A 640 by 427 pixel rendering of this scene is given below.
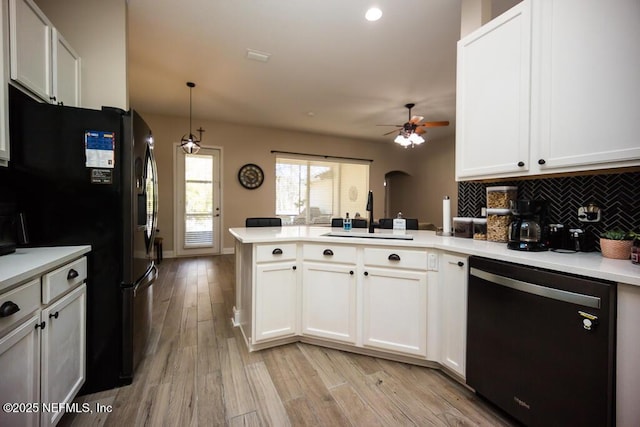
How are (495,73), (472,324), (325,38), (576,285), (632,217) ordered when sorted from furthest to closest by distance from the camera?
1. (325,38)
2. (495,73)
3. (472,324)
4. (632,217)
5. (576,285)

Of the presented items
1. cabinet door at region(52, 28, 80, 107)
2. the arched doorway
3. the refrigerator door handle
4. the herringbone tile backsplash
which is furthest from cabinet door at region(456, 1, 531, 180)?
the arched doorway

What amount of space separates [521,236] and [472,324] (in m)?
0.57

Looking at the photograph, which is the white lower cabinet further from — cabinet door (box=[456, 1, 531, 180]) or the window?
the window

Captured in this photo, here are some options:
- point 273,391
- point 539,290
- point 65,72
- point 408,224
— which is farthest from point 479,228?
point 65,72

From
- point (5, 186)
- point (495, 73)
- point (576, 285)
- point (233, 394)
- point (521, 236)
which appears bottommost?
point (233, 394)

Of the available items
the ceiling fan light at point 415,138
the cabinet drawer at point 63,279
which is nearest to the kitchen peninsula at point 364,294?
the cabinet drawer at point 63,279

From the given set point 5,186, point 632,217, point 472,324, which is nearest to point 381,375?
point 472,324

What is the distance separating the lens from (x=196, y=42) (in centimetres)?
288

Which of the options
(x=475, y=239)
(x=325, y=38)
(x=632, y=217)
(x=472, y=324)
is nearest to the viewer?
(x=632, y=217)

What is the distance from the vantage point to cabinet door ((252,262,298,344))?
1.93m

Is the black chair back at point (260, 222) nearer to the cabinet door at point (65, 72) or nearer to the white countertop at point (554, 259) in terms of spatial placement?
the white countertop at point (554, 259)

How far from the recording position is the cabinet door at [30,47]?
4.32ft

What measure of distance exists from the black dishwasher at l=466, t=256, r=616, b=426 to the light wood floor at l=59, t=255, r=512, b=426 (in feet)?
0.79

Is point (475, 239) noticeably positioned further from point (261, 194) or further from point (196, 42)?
point (261, 194)
